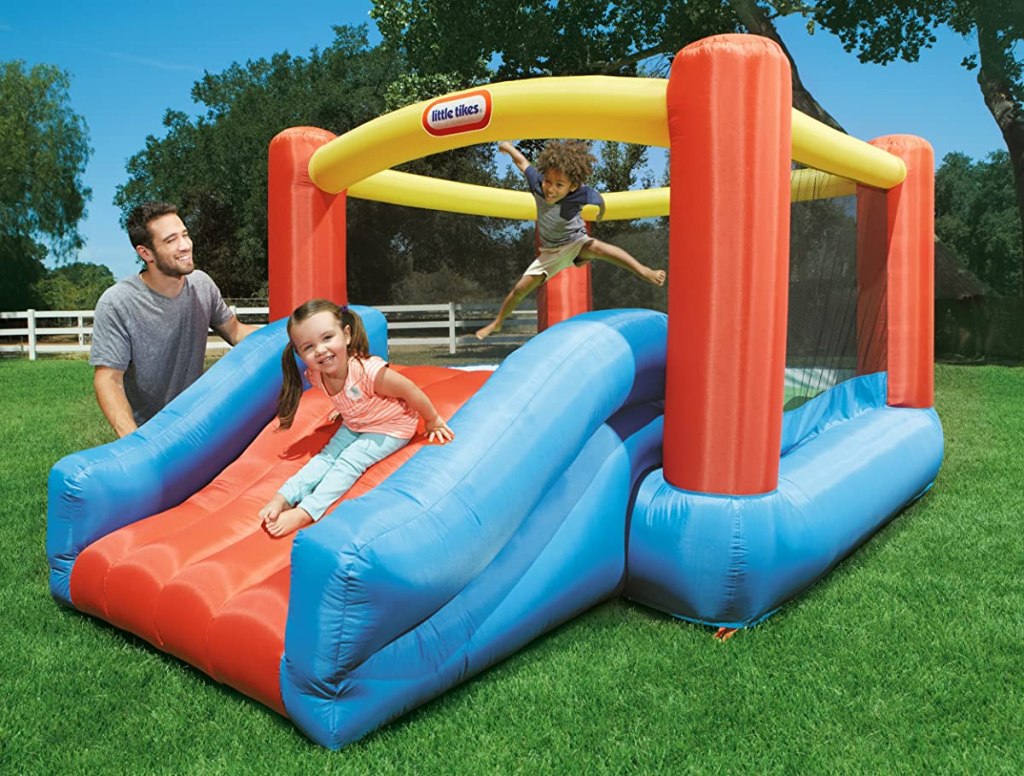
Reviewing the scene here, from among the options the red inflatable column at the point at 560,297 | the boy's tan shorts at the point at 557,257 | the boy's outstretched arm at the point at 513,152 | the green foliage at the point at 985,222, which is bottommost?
the red inflatable column at the point at 560,297

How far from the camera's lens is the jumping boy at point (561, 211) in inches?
179

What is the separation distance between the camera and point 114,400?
364cm

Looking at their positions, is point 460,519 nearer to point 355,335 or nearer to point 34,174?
point 355,335

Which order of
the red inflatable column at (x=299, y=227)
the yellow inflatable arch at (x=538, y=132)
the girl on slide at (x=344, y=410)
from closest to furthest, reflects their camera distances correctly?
the girl on slide at (x=344, y=410) → the yellow inflatable arch at (x=538, y=132) → the red inflatable column at (x=299, y=227)

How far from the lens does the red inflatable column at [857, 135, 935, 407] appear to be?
4.74 m

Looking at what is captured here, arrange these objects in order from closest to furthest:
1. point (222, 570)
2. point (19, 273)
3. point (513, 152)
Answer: point (222, 570) → point (513, 152) → point (19, 273)

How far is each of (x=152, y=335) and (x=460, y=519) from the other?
2.02 m

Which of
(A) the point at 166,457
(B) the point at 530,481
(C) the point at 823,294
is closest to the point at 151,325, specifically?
(A) the point at 166,457

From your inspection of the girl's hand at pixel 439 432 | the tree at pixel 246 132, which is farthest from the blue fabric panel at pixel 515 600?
the tree at pixel 246 132

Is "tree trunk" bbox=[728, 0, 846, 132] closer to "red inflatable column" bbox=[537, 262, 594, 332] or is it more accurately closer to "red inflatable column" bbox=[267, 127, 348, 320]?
"red inflatable column" bbox=[537, 262, 594, 332]

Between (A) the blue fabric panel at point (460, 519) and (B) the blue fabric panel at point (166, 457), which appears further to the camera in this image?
(B) the blue fabric panel at point (166, 457)

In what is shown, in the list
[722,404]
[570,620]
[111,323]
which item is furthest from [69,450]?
[722,404]

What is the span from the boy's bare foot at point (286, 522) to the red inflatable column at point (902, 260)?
128 inches

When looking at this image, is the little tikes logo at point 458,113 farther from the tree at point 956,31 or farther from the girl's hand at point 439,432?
the tree at point 956,31
